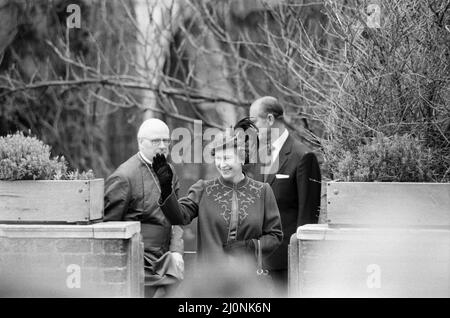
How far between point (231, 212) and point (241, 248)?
31cm

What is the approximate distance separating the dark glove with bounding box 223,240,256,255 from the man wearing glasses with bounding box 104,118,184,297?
72cm

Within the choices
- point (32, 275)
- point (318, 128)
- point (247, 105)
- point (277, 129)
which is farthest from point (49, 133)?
point (32, 275)

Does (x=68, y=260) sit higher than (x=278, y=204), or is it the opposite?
(x=278, y=204)

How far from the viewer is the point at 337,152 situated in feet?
26.5

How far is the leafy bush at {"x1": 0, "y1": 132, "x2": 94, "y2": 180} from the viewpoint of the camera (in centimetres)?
739

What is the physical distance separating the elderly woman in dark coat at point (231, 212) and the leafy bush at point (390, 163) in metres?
0.64

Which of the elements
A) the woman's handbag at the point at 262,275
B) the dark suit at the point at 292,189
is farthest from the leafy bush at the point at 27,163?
the dark suit at the point at 292,189

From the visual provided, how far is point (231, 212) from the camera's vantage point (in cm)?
752

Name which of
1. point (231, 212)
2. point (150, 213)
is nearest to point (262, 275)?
point (231, 212)

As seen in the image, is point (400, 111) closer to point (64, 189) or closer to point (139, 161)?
point (139, 161)

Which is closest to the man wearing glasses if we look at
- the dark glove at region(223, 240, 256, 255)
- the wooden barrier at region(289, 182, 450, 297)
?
the dark glove at region(223, 240, 256, 255)

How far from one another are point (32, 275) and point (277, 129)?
2.50 metres

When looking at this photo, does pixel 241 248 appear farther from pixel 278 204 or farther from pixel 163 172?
pixel 278 204

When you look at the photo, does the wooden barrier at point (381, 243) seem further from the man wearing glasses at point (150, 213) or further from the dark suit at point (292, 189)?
the man wearing glasses at point (150, 213)
